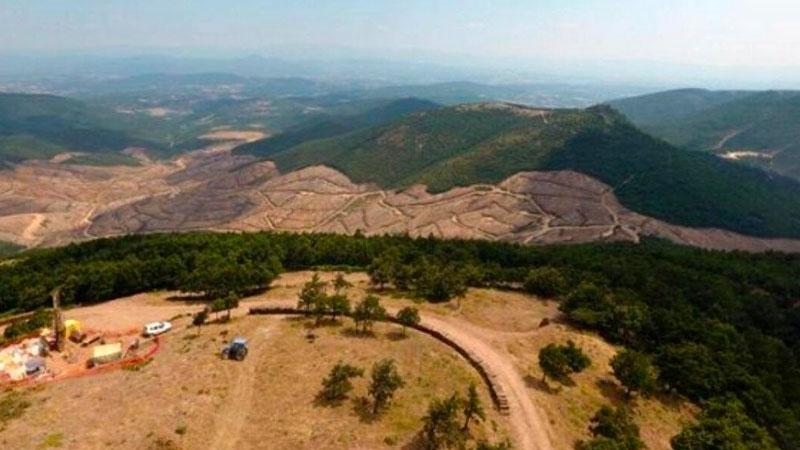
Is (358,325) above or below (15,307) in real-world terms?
above

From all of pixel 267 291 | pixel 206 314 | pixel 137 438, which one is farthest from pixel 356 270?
pixel 137 438

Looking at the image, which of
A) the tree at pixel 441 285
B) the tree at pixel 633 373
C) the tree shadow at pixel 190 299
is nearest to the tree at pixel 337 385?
the tree at pixel 633 373

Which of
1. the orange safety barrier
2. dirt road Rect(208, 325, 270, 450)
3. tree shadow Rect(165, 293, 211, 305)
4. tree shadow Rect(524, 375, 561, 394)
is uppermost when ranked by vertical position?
dirt road Rect(208, 325, 270, 450)

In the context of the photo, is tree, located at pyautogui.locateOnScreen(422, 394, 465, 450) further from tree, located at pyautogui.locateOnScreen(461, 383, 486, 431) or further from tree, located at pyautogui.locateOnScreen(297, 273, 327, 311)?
tree, located at pyautogui.locateOnScreen(297, 273, 327, 311)

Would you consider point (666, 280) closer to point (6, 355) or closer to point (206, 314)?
point (206, 314)

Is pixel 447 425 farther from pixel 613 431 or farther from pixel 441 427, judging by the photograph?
pixel 613 431

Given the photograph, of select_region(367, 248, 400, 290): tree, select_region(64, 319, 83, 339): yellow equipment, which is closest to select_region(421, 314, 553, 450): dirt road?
select_region(367, 248, 400, 290): tree

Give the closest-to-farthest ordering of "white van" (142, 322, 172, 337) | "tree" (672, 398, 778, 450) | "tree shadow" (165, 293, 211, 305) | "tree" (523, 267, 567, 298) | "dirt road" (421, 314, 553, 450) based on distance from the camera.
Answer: "tree" (672, 398, 778, 450), "dirt road" (421, 314, 553, 450), "white van" (142, 322, 172, 337), "tree" (523, 267, 567, 298), "tree shadow" (165, 293, 211, 305)
